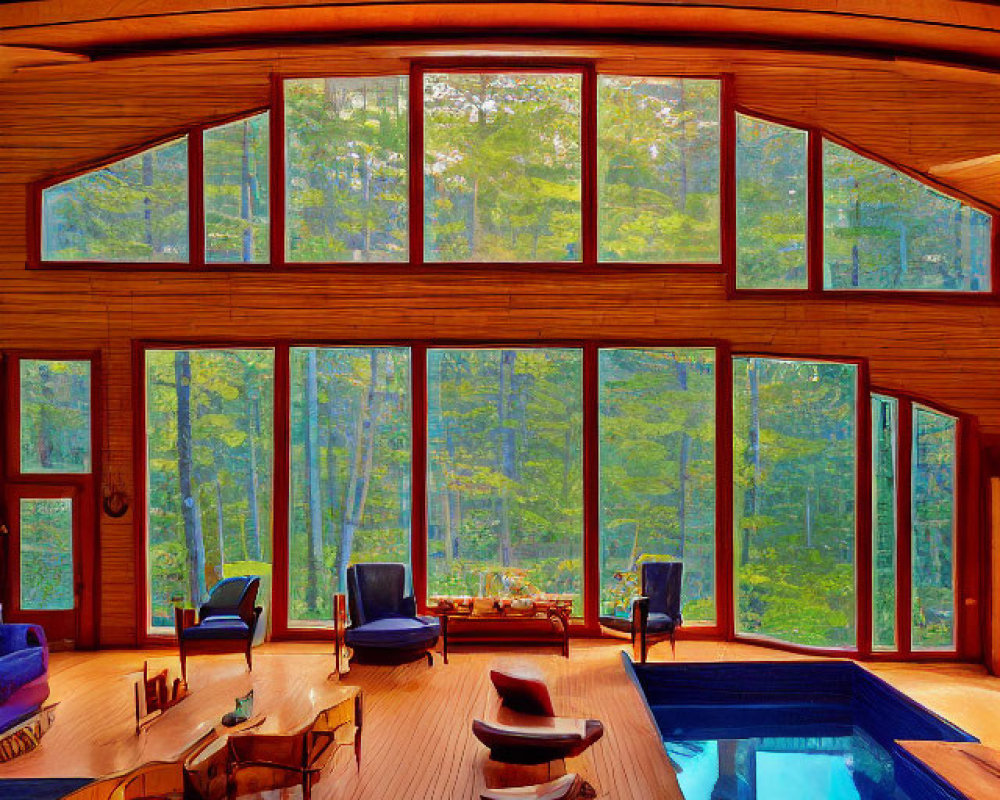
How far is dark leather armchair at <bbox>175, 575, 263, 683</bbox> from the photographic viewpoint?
→ 8.60 meters

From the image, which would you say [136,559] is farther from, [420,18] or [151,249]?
[420,18]

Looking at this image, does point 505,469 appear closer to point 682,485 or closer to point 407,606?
point 407,606

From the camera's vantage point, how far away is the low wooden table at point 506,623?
9.36 meters

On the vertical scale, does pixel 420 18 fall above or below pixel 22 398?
above

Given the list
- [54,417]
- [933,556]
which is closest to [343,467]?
[54,417]

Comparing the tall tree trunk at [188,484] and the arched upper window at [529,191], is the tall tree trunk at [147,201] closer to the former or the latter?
the arched upper window at [529,191]

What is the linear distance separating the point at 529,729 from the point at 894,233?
6.55m

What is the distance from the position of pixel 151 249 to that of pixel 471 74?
12.6 ft

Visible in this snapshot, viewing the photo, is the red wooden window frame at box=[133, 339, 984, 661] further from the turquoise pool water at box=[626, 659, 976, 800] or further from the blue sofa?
the blue sofa

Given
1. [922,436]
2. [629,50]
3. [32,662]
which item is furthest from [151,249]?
[922,436]

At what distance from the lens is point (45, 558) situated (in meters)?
9.98

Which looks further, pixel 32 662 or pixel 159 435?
pixel 159 435

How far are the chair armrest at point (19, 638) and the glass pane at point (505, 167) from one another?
16.6ft

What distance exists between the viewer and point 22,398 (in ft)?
32.7
